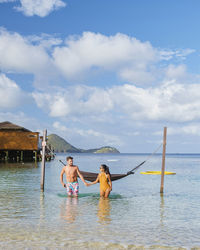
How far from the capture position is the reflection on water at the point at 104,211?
27.8ft

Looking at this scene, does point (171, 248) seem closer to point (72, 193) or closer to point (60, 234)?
point (60, 234)

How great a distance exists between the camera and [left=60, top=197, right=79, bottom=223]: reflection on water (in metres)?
8.74

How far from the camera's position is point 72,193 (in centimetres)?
1241

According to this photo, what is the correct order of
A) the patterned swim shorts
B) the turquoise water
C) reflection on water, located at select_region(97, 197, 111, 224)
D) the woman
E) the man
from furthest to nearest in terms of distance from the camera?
1. the patterned swim shorts
2. the woman
3. the man
4. reflection on water, located at select_region(97, 197, 111, 224)
5. the turquoise water

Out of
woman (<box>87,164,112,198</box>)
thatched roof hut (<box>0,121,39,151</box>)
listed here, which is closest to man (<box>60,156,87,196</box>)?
woman (<box>87,164,112,198</box>)

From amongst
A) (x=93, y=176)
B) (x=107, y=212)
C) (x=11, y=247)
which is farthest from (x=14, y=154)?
(x=11, y=247)

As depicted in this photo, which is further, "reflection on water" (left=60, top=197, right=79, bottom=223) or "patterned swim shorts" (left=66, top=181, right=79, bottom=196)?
"patterned swim shorts" (left=66, top=181, right=79, bottom=196)

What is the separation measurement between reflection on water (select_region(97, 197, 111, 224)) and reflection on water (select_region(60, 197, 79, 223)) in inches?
30.0

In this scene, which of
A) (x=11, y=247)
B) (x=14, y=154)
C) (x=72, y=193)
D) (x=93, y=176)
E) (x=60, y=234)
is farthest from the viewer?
(x=14, y=154)

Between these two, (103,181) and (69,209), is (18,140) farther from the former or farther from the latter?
(69,209)

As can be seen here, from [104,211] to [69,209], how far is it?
1.16 metres

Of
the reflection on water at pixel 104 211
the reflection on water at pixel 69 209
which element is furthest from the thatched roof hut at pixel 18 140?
the reflection on water at pixel 104 211

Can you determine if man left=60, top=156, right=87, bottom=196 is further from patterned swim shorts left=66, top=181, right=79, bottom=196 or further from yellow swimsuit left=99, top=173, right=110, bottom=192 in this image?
yellow swimsuit left=99, top=173, right=110, bottom=192

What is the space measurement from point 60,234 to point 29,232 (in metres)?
0.74
